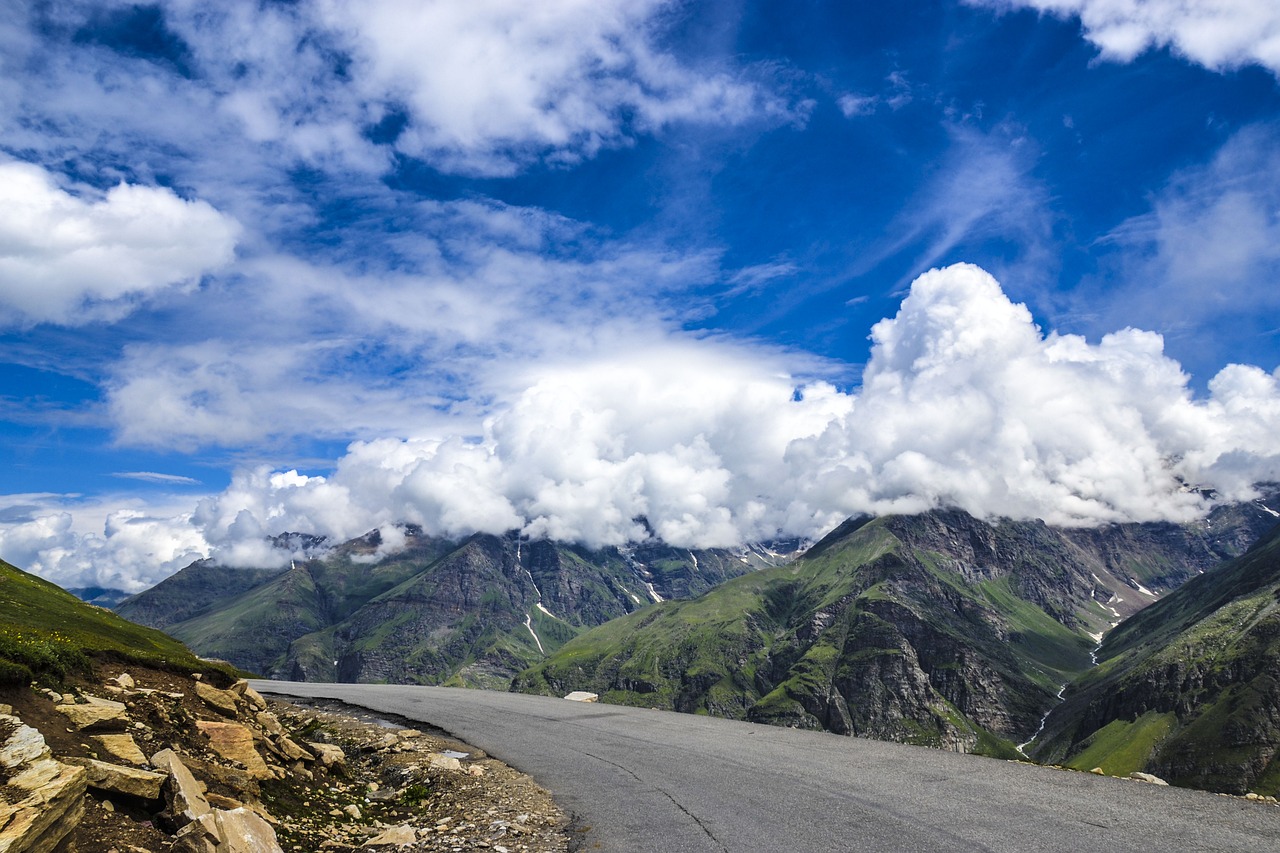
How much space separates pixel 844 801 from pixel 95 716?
1690 centimetres

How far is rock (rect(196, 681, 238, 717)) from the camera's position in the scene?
64.1ft

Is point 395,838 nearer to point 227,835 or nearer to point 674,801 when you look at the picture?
point 227,835

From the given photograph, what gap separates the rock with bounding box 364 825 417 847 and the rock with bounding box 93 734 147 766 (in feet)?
15.4

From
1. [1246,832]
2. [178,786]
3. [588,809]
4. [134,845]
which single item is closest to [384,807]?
[588,809]

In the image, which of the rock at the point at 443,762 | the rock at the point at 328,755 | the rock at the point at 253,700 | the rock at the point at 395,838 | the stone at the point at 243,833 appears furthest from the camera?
the rock at the point at 253,700

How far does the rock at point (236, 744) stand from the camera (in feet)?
52.2

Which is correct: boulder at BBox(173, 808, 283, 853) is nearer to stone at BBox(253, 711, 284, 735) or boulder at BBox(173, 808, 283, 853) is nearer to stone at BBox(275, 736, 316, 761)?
stone at BBox(275, 736, 316, 761)

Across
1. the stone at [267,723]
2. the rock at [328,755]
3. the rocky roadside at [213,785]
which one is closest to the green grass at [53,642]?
the rocky roadside at [213,785]

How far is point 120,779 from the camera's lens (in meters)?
11.0

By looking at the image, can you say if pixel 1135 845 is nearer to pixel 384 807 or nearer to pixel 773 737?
pixel 773 737

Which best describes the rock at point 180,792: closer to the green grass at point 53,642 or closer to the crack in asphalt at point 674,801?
the green grass at point 53,642

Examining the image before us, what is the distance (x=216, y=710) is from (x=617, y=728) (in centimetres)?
1683

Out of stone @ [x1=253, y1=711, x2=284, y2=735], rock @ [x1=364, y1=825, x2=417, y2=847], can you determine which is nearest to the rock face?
rock @ [x1=364, y1=825, x2=417, y2=847]

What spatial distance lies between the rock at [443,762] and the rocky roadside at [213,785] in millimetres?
84
